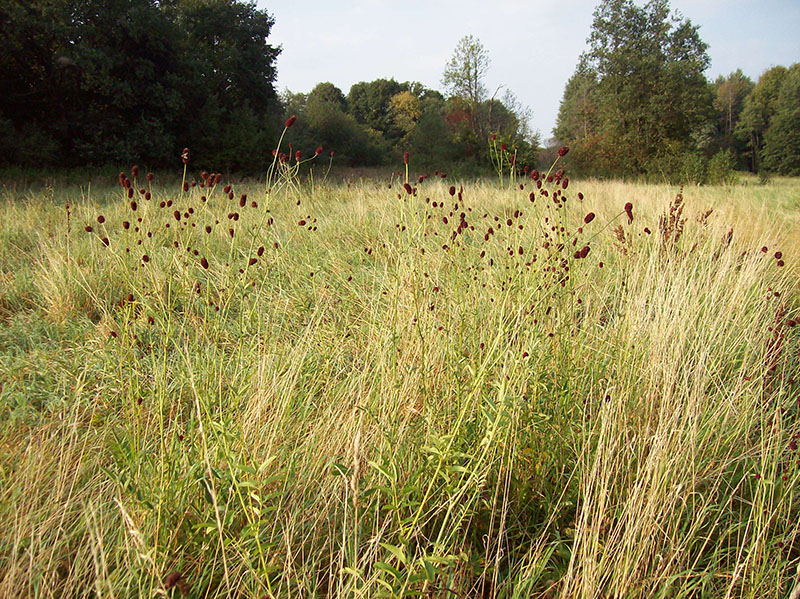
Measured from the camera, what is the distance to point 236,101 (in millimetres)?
21453

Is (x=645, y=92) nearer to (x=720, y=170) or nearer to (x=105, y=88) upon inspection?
(x=720, y=170)

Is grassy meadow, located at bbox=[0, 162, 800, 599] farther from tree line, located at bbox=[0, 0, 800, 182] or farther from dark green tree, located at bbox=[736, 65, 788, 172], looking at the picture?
dark green tree, located at bbox=[736, 65, 788, 172]

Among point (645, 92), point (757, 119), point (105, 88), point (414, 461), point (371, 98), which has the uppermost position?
point (371, 98)

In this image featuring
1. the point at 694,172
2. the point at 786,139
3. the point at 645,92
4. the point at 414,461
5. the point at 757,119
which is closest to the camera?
the point at 414,461

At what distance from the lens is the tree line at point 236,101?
47.2ft

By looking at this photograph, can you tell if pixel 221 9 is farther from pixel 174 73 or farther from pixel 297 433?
pixel 297 433

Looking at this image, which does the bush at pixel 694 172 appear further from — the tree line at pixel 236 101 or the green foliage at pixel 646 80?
the green foliage at pixel 646 80

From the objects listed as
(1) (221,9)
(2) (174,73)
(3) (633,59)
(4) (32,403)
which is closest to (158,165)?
(2) (174,73)

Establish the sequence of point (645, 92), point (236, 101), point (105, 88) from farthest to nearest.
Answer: point (645, 92) < point (236, 101) < point (105, 88)

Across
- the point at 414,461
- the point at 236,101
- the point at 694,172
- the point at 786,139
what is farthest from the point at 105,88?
the point at 786,139

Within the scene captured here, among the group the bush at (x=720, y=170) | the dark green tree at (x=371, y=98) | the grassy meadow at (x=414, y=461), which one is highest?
the dark green tree at (x=371, y=98)

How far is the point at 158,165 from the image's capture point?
1669 centimetres

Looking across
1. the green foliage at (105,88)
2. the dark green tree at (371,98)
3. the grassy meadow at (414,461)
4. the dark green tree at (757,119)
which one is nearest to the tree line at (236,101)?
the green foliage at (105,88)

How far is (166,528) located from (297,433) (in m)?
0.60
